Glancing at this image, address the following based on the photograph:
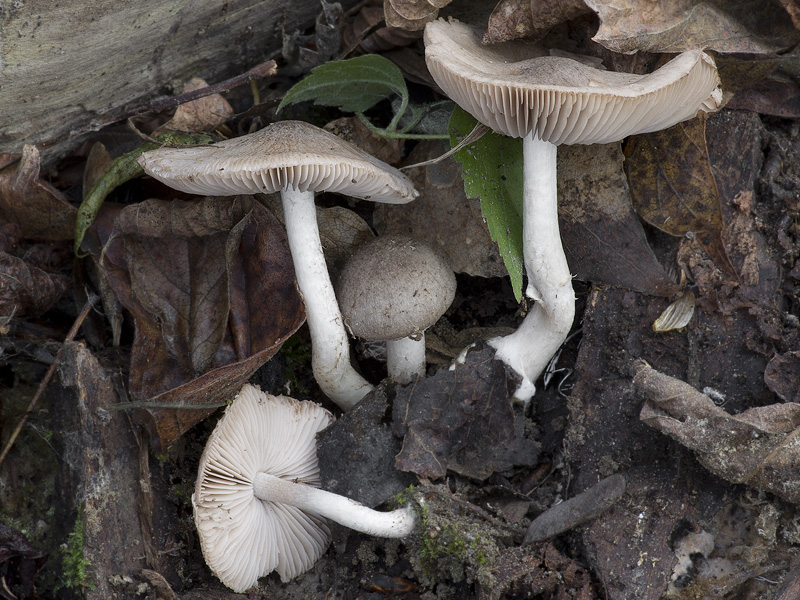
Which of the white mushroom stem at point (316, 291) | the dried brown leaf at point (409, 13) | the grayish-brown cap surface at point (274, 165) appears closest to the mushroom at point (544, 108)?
the dried brown leaf at point (409, 13)

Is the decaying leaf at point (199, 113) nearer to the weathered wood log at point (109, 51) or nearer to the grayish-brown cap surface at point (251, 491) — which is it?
the weathered wood log at point (109, 51)

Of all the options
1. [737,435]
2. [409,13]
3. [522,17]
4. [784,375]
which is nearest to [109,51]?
[409,13]

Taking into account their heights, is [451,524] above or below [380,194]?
below

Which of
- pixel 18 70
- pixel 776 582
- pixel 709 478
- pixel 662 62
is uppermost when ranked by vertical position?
pixel 18 70

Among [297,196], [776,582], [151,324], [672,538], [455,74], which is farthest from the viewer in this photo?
[151,324]

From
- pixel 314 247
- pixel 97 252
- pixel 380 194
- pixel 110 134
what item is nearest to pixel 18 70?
pixel 110 134

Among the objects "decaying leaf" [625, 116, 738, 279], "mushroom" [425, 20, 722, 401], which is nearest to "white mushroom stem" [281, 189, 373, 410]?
"mushroom" [425, 20, 722, 401]

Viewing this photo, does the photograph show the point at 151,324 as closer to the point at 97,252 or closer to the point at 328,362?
the point at 97,252
